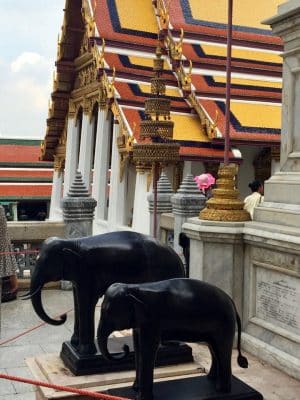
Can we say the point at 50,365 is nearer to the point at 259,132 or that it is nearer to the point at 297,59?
the point at 297,59

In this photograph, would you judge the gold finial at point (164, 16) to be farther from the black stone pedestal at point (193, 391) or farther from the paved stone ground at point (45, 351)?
the black stone pedestal at point (193, 391)

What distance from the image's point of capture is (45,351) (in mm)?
6523

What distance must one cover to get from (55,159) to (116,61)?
27.4 ft

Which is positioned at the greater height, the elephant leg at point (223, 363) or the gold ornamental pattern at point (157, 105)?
the gold ornamental pattern at point (157, 105)

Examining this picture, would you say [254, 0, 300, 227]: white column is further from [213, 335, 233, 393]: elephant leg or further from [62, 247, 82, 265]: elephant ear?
[62, 247, 82, 265]: elephant ear

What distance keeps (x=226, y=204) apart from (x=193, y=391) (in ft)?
6.40

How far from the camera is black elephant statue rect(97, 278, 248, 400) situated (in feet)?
11.4

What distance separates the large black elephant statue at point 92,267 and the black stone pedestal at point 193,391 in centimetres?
75

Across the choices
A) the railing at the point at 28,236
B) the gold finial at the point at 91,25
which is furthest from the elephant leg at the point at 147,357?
the gold finial at the point at 91,25

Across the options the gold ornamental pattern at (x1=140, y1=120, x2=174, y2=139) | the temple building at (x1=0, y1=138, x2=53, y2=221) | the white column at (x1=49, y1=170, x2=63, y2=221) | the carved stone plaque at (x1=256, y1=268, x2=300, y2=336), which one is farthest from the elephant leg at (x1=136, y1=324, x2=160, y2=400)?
the temple building at (x1=0, y1=138, x2=53, y2=221)

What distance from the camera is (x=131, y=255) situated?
4.61 meters

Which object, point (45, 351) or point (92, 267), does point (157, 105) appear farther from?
point (92, 267)

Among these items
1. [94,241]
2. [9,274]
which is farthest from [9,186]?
[94,241]

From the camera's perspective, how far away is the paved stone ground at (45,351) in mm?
4246
